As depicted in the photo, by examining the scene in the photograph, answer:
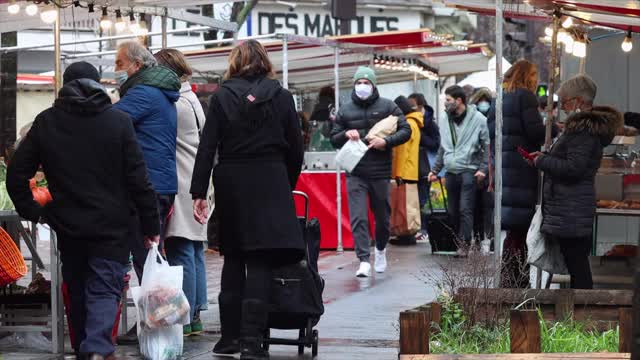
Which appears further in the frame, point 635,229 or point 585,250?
point 635,229

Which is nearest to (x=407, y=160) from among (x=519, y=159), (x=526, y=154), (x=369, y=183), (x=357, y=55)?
(x=357, y=55)

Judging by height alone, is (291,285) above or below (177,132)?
below

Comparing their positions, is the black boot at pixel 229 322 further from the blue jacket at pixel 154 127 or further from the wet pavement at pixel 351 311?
the blue jacket at pixel 154 127

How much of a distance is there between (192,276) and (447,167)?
6.97 m

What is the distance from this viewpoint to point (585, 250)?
10.2 metres

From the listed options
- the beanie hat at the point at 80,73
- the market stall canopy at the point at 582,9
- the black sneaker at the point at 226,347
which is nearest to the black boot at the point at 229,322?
the black sneaker at the point at 226,347

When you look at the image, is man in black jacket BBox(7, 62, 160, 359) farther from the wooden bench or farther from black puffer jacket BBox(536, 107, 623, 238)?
black puffer jacket BBox(536, 107, 623, 238)

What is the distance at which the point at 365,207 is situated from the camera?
13664 mm

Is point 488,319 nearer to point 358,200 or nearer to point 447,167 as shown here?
point 358,200

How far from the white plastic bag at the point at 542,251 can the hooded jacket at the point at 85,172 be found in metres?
3.53

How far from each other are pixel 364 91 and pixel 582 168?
13.9 feet

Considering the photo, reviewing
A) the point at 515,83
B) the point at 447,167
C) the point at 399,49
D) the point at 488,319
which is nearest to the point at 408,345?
the point at 488,319

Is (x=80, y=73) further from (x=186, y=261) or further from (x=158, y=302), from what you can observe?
(x=186, y=261)

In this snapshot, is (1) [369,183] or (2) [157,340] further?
(1) [369,183]
